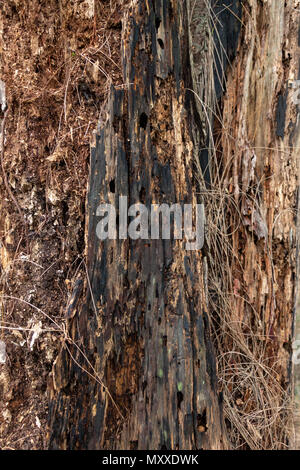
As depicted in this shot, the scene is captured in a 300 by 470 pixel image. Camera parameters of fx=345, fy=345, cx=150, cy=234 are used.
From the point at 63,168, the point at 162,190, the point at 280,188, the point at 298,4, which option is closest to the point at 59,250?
the point at 63,168

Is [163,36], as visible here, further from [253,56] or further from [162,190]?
[162,190]

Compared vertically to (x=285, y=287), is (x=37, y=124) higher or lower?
higher

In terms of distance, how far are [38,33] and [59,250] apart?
0.98 m

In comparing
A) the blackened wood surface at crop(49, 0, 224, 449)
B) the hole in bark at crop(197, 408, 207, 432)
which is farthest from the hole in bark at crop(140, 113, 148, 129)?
the hole in bark at crop(197, 408, 207, 432)

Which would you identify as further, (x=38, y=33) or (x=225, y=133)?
(x=225, y=133)

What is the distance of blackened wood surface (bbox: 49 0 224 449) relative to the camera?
1.39m

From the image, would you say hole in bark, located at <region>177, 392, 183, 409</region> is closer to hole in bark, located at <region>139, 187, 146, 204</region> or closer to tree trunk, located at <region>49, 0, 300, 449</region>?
tree trunk, located at <region>49, 0, 300, 449</region>

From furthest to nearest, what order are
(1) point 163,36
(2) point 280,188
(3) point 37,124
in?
(2) point 280,188 < (3) point 37,124 < (1) point 163,36

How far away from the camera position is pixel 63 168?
1531 millimetres

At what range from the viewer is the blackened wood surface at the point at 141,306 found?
139 centimetres

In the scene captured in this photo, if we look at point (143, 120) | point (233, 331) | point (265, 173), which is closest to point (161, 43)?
point (143, 120)

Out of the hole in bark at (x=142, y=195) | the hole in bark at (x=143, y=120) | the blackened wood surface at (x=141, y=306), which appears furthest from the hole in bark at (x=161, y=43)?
the hole in bark at (x=142, y=195)

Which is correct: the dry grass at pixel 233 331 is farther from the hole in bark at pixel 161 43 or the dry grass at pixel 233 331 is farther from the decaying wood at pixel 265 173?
the hole in bark at pixel 161 43

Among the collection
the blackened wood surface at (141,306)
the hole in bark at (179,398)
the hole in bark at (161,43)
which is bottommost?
the hole in bark at (179,398)
